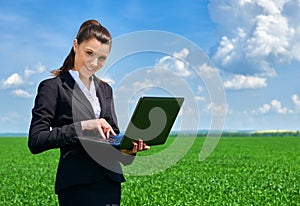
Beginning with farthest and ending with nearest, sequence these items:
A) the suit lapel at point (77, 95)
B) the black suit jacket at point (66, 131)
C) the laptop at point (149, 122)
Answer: the suit lapel at point (77, 95), the black suit jacket at point (66, 131), the laptop at point (149, 122)

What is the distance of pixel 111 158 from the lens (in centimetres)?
276

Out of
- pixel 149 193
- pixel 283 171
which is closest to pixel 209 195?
pixel 149 193

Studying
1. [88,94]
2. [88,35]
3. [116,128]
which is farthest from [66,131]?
[88,35]

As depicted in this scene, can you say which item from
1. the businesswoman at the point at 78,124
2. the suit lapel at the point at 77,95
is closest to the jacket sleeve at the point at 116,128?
the businesswoman at the point at 78,124

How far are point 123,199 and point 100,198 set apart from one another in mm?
7835

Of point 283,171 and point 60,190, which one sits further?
point 283,171

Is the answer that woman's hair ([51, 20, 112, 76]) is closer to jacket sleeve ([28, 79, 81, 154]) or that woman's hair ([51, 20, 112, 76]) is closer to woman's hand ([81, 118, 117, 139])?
jacket sleeve ([28, 79, 81, 154])

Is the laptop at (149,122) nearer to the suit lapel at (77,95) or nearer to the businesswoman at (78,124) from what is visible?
the businesswoman at (78,124)

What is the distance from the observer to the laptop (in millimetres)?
2455

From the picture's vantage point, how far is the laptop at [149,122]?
2.46 metres

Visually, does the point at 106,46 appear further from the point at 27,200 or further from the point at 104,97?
the point at 27,200

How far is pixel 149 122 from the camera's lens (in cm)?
256

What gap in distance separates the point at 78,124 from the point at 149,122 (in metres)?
0.34

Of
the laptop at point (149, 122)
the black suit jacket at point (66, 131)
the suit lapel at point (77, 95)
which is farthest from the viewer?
the suit lapel at point (77, 95)
